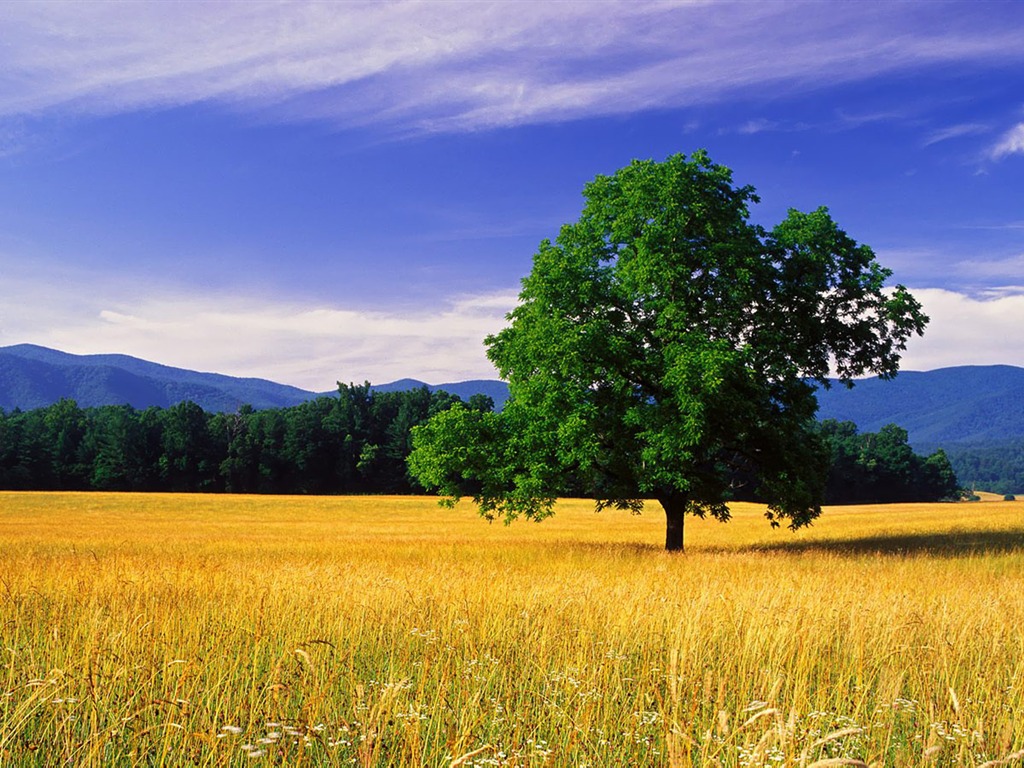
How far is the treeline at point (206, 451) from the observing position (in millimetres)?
96188

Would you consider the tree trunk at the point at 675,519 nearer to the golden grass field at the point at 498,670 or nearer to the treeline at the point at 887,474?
the golden grass field at the point at 498,670

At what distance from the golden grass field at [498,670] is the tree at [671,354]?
306 inches

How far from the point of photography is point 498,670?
22.1ft

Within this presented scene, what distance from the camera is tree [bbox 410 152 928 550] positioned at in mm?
21969

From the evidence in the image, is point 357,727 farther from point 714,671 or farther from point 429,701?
point 714,671

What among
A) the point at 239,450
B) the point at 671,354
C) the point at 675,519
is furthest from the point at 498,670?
the point at 239,450

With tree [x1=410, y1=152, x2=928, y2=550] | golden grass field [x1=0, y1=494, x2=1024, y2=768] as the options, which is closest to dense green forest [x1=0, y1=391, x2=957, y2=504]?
tree [x1=410, y1=152, x2=928, y2=550]

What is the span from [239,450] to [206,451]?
4.64 m

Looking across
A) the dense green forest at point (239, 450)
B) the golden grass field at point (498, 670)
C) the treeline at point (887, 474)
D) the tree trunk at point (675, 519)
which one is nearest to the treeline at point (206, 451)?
the dense green forest at point (239, 450)

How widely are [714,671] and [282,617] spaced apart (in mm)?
4614

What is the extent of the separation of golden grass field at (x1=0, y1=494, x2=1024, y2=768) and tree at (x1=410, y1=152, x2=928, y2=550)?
7.77 metres

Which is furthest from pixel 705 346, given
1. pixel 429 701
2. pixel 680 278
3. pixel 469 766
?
pixel 469 766

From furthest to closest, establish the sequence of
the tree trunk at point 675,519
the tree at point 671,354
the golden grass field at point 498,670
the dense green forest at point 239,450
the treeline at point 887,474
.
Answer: the treeline at point 887,474, the dense green forest at point 239,450, the tree trunk at point 675,519, the tree at point 671,354, the golden grass field at point 498,670

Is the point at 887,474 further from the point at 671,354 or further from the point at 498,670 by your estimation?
the point at 498,670
